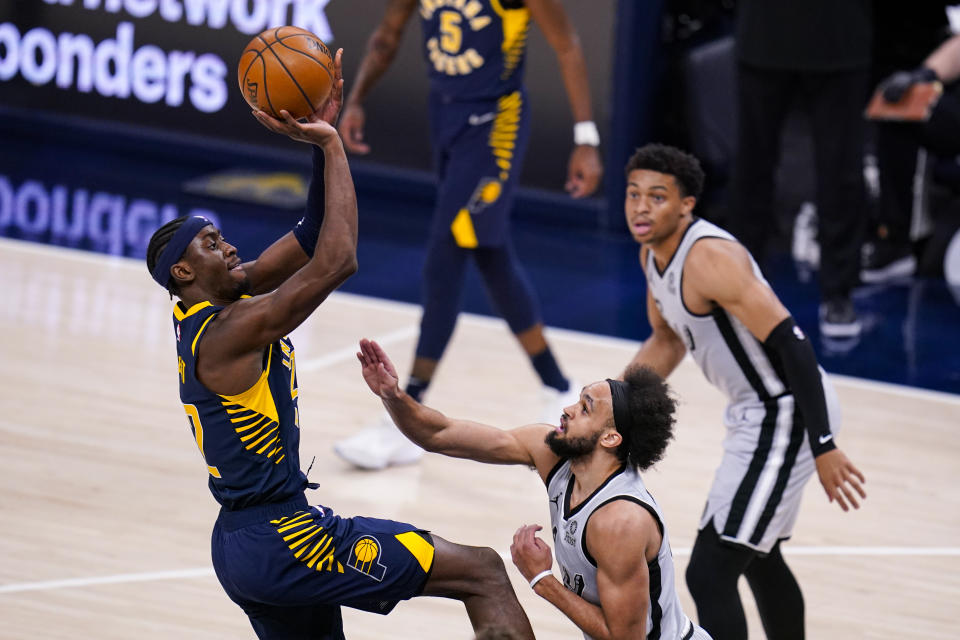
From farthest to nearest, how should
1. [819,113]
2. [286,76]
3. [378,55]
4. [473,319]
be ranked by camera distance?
[473,319]
[819,113]
[378,55]
[286,76]

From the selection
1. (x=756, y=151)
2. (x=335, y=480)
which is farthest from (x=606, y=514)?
(x=756, y=151)

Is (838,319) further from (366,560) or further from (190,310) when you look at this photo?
(190,310)

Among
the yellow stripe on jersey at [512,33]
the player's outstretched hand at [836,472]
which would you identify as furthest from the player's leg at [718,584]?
the yellow stripe on jersey at [512,33]

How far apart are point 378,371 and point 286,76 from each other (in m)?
0.82

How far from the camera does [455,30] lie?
5672mm

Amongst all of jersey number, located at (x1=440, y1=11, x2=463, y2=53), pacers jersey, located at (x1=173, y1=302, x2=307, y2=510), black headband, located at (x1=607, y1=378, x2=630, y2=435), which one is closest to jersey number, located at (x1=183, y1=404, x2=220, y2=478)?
pacers jersey, located at (x1=173, y1=302, x2=307, y2=510)

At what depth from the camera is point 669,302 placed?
4.07 m

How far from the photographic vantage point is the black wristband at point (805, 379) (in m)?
3.75

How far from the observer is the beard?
11.0 feet

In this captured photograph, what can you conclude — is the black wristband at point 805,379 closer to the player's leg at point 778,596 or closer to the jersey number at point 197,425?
the player's leg at point 778,596

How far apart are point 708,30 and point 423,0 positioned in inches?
165

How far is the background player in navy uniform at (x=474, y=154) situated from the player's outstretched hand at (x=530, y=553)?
2246 mm

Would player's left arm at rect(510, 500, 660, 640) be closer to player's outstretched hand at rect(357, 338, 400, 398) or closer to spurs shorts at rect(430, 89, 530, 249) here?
player's outstretched hand at rect(357, 338, 400, 398)

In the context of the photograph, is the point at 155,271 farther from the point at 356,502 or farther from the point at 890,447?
the point at 890,447
